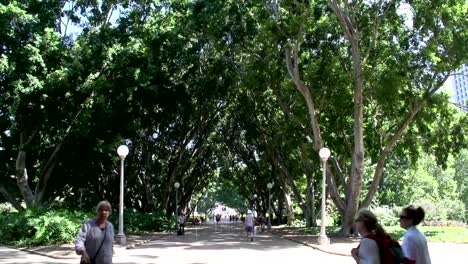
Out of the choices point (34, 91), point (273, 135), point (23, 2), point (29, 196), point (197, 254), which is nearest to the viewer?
point (197, 254)

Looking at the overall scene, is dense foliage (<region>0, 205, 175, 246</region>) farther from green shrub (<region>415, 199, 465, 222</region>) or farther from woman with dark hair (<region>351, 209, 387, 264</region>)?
green shrub (<region>415, 199, 465, 222</region>)

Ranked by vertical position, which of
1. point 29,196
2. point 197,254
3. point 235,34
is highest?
point 235,34

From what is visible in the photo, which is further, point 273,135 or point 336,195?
point 273,135

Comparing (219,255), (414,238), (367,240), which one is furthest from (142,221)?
(367,240)

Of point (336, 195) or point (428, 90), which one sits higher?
point (428, 90)

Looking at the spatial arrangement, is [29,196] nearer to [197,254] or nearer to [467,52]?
[197,254]

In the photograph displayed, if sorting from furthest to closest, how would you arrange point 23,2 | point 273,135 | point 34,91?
1. point 273,135
2. point 23,2
3. point 34,91

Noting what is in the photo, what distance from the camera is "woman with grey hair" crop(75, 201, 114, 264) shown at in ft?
20.7

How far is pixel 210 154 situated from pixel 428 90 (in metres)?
26.2

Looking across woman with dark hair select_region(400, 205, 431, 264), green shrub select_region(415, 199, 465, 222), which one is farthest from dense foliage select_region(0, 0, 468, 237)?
green shrub select_region(415, 199, 465, 222)

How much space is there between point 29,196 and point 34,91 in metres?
6.88

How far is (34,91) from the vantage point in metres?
22.5

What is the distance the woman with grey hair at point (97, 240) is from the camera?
20.7 feet

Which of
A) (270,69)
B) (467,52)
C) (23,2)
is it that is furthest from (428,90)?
(23,2)
